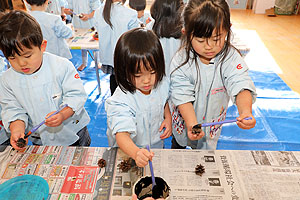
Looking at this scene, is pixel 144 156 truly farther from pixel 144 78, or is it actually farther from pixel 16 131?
pixel 16 131

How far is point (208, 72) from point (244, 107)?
23 cm

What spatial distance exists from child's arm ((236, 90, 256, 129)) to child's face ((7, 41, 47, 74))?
876mm

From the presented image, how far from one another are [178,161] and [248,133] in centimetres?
130

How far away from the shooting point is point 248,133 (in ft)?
6.44

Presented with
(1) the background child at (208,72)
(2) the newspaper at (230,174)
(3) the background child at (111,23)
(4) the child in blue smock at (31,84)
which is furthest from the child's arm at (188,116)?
(3) the background child at (111,23)

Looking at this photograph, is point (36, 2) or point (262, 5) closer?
point (36, 2)

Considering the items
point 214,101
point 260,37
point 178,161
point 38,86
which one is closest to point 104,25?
point 38,86

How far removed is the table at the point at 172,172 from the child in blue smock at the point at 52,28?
1.48 metres

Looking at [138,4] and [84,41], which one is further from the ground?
[138,4]

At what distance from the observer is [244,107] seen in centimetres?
94

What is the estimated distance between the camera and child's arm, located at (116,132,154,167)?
75cm

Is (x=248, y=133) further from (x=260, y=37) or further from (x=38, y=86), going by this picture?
(x=260, y=37)

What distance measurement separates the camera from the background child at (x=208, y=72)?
2.86 ft

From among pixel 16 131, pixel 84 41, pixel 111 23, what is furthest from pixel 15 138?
pixel 84 41
